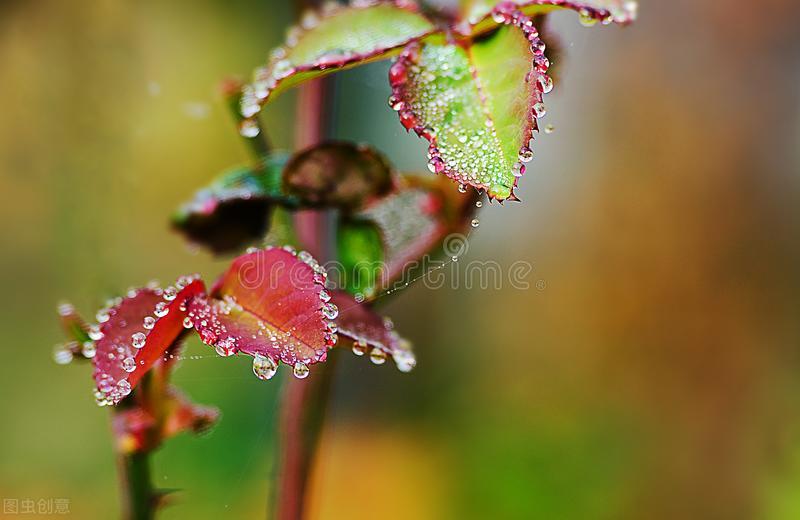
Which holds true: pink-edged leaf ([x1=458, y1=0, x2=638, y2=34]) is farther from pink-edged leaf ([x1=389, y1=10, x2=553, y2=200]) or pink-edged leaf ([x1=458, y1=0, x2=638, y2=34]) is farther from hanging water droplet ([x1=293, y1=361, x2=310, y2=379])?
hanging water droplet ([x1=293, y1=361, x2=310, y2=379])

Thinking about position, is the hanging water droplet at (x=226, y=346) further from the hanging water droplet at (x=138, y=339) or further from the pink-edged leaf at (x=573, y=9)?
the pink-edged leaf at (x=573, y=9)

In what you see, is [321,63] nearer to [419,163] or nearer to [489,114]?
[489,114]

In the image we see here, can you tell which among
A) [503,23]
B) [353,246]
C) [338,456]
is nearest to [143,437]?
[353,246]

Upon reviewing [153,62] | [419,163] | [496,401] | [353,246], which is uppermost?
[153,62]

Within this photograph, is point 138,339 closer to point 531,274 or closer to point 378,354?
point 378,354

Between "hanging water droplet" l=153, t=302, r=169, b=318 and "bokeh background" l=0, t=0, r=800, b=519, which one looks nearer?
"hanging water droplet" l=153, t=302, r=169, b=318

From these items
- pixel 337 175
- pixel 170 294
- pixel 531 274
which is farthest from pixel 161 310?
pixel 531 274

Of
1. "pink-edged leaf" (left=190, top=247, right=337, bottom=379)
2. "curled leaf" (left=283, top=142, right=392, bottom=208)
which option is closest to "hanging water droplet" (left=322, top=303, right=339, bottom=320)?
"pink-edged leaf" (left=190, top=247, right=337, bottom=379)
